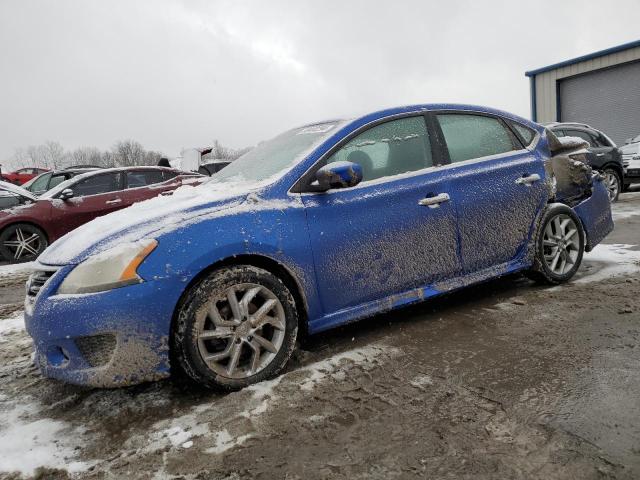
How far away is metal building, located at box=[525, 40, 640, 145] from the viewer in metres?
19.5

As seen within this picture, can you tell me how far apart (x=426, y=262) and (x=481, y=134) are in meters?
1.20

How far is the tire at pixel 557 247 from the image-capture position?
12.9ft

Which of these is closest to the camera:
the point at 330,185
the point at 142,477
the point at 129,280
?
the point at 142,477

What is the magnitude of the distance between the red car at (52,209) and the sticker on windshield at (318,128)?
14.3 feet

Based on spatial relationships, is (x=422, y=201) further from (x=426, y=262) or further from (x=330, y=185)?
(x=330, y=185)

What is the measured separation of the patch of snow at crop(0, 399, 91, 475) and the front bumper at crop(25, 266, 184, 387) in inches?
9.5

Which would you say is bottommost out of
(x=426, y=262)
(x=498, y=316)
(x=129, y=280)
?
(x=498, y=316)

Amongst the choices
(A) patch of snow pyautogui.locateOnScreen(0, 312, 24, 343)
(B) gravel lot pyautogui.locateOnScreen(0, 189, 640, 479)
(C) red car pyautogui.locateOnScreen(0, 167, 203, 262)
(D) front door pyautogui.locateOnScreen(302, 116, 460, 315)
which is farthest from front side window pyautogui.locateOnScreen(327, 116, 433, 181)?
(C) red car pyautogui.locateOnScreen(0, 167, 203, 262)

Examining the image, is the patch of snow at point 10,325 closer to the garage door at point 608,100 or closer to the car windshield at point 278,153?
the car windshield at point 278,153

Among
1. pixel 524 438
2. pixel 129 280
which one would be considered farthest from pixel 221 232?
pixel 524 438

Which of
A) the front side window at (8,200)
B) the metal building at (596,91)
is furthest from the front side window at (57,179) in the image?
the metal building at (596,91)

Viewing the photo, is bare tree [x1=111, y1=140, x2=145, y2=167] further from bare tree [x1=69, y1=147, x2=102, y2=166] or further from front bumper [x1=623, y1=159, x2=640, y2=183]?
front bumper [x1=623, y1=159, x2=640, y2=183]

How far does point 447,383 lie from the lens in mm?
2533

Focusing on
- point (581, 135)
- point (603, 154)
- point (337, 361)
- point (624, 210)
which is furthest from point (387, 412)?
point (603, 154)
